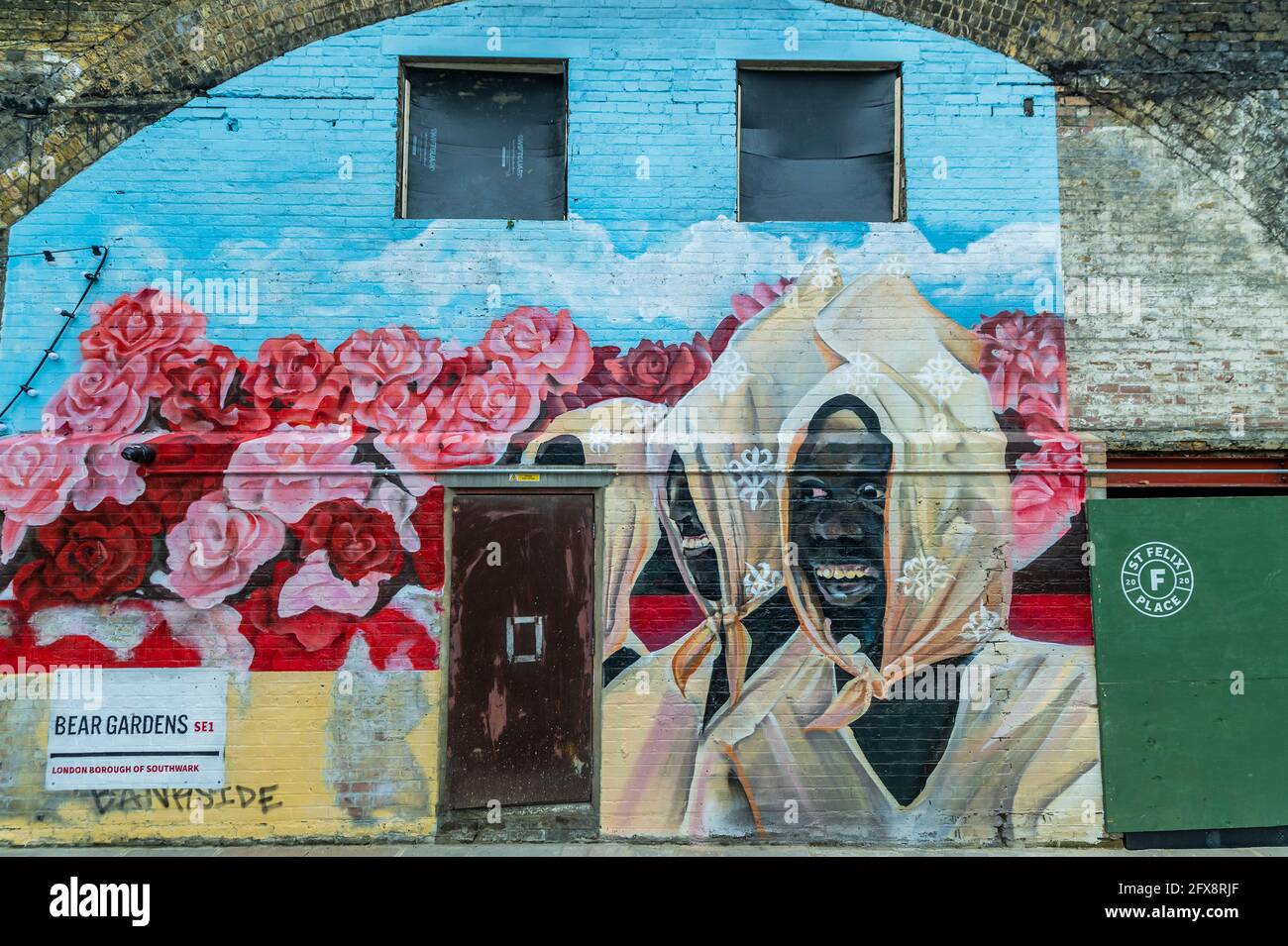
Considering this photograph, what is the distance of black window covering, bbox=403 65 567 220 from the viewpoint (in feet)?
23.4

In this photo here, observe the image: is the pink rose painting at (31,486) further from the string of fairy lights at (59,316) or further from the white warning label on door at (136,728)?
the white warning label on door at (136,728)

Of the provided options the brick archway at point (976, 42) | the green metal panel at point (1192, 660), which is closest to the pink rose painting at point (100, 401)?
the brick archway at point (976, 42)

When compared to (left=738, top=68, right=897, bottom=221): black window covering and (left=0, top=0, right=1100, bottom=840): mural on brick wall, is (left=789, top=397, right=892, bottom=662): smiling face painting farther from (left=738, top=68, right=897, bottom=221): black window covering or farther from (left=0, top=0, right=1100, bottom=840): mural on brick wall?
(left=738, top=68, right=897, bottom=221): black window covering

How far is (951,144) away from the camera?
7070mm

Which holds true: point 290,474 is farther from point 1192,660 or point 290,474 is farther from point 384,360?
point 1192,660

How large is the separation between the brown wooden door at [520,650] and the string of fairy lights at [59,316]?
3027 millimetres

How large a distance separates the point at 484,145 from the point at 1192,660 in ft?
20.3

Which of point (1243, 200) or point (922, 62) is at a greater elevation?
point (922, 62)

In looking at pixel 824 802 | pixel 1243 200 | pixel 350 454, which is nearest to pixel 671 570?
pixel 824 802

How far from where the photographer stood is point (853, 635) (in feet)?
22.1

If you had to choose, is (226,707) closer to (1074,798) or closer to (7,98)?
(7,98)

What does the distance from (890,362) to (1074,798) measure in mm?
3241

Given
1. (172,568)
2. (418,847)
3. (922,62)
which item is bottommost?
(418,847)

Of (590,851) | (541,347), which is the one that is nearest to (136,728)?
(590,851)
